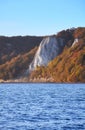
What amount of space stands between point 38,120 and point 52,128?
4.98 m

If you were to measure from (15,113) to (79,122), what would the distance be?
10016 millimetres

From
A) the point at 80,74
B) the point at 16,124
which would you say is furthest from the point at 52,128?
the point at 80,74

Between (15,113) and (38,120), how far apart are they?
22.1 feet

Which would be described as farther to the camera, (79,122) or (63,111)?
(63,111)

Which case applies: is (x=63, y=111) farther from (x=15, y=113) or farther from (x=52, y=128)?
(x=52, y=128)

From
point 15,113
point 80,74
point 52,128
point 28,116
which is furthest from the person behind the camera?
point 80,74

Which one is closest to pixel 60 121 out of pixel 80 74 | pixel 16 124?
pixel 16 124

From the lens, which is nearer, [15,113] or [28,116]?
[28,116]

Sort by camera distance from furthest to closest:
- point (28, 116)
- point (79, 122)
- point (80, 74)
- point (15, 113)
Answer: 1. point (80, 74)
2. point (15, 113)
3. point (28, 116)
4. point (79, 122)

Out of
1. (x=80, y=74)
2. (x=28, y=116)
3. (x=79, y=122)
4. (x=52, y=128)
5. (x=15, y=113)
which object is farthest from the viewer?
(x=80, y=74)

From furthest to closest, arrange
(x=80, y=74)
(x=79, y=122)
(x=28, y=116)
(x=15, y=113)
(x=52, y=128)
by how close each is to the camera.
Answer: (x=80, y=74) → (x=15, y=113) → (x=28, y=116) → (x=79, y=122) → (x=52, y=128)

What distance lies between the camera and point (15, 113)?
2023 inches

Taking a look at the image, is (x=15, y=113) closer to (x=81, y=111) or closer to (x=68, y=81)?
(x=81, y=111)

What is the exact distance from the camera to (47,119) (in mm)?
45875
